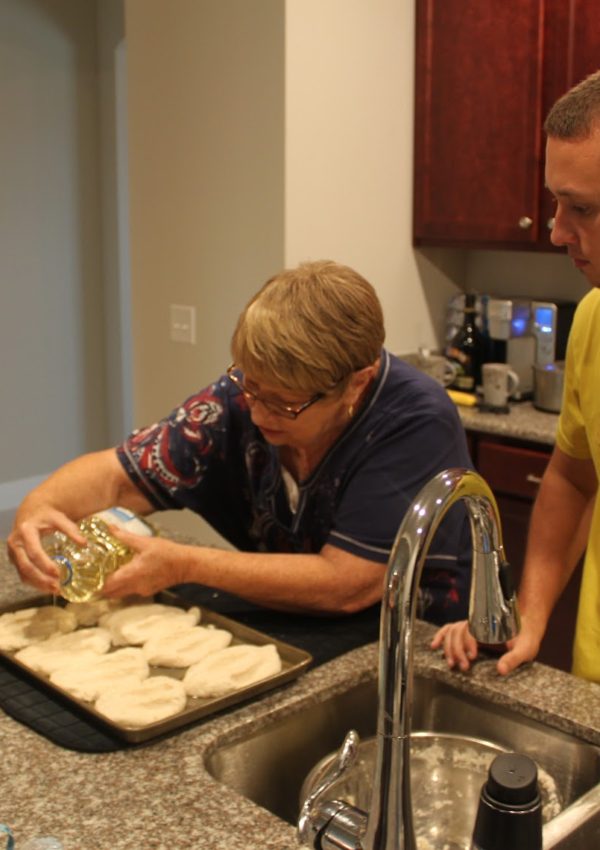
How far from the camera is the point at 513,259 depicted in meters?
3.48

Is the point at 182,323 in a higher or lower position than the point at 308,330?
lower

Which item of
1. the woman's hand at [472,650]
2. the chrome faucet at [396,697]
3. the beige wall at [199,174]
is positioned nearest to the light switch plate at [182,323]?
the beige wall at [199,174]

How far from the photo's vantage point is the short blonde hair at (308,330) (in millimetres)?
1399

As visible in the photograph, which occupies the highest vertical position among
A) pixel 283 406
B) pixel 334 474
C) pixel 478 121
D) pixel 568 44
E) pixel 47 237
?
pixel 568 44

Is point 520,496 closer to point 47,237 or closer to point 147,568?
point 147,568

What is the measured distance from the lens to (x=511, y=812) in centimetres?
75

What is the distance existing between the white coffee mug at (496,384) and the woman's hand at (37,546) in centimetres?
179

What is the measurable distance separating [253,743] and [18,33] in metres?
4.19

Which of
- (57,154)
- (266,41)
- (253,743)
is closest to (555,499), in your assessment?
(253,743)

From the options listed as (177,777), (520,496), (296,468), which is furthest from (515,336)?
(177,777)

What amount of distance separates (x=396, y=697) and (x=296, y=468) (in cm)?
87

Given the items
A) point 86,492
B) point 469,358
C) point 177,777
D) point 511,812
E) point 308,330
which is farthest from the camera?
point 469,358

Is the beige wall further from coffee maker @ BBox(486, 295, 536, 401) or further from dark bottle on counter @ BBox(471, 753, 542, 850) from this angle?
dark bottle on counter @ BBox(471, 753, 542, 850)

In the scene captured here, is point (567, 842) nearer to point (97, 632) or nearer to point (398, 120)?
point (97, 632)
